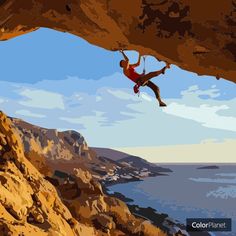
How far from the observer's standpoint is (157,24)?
20.7 ft

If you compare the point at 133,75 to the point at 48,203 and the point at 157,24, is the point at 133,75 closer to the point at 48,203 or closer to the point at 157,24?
the point at 157,24

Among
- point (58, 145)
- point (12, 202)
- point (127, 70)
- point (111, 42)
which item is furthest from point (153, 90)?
point (58, 145)

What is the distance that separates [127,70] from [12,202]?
437cm

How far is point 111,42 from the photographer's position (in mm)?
7852

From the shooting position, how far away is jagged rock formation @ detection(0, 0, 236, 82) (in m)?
5.88

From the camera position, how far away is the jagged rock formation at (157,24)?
5875 millimetres

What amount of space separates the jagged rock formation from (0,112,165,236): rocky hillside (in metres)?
4.56

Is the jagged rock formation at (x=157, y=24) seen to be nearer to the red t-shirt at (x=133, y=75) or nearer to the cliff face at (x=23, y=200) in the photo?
the red t-shirt at (x=133, y=75)

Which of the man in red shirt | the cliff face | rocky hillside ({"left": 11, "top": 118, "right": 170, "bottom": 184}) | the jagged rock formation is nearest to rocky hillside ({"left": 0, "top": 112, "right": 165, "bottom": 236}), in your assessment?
the cliff face

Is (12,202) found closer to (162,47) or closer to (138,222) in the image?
(162,47)

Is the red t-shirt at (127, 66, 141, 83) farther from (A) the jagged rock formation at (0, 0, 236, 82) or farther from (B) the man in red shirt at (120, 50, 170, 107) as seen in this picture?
(A) the jagged rock formation at (0, 0, 236, 82)

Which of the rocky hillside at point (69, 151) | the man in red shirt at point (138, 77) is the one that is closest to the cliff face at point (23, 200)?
the man in red shirt at point (138, 77)

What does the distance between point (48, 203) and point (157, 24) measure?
7.39 m

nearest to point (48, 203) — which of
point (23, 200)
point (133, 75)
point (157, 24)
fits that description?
point (23, 200)
